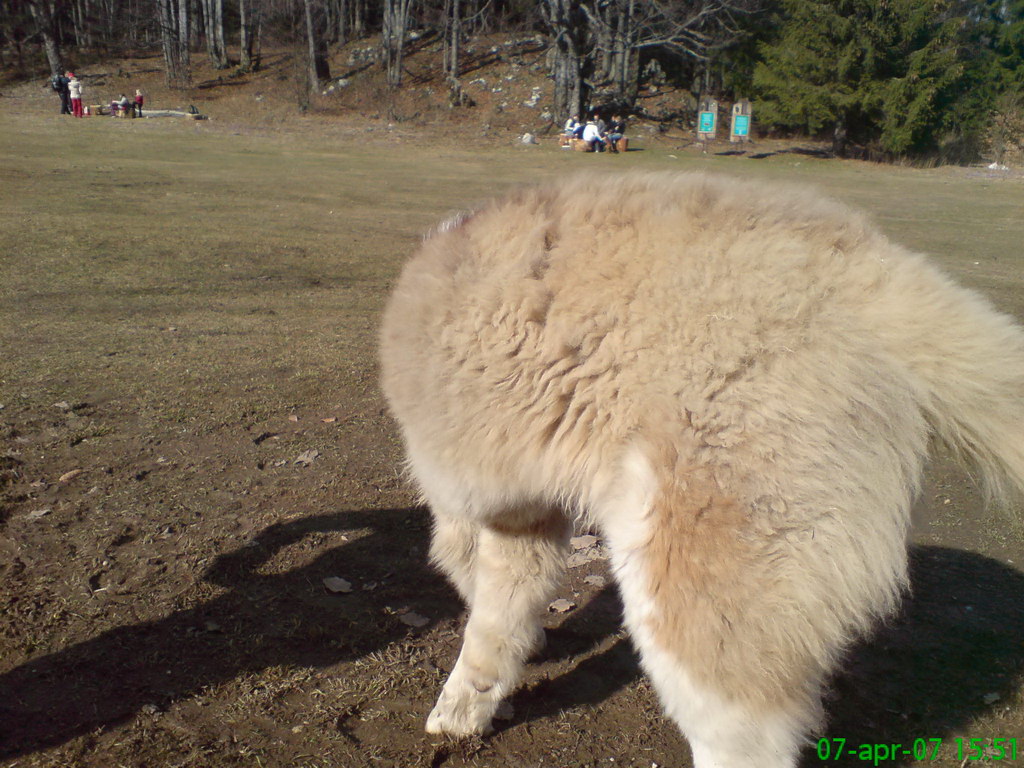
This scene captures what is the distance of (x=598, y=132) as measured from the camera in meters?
33.2

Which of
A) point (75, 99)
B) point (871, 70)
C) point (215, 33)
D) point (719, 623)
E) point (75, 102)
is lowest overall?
point (719, 623)

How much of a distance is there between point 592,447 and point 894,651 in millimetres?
2273

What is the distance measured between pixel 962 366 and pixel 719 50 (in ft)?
149

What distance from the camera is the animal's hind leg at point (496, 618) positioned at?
118 inches

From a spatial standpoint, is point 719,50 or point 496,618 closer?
point 496,618

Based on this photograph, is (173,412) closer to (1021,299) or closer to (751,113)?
(1021,299)

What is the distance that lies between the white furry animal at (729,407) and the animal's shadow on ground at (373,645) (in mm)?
1270

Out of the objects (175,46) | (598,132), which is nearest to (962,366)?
(598,132)

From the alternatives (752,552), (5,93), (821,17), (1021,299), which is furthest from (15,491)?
(5,93)

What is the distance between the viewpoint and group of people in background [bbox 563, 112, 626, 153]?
33.1 metres

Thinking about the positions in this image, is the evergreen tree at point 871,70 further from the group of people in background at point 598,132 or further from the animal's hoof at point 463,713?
the animal's hoof at point 463,713

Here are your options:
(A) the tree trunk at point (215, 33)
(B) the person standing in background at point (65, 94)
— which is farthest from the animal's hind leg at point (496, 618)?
(A) the tree trunk at point (215, 33)

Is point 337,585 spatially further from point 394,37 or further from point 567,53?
point 394,37

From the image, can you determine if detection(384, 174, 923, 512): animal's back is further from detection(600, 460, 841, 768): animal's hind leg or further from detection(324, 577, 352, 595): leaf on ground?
detection(324, 577, 352, 595): leaf on ground
